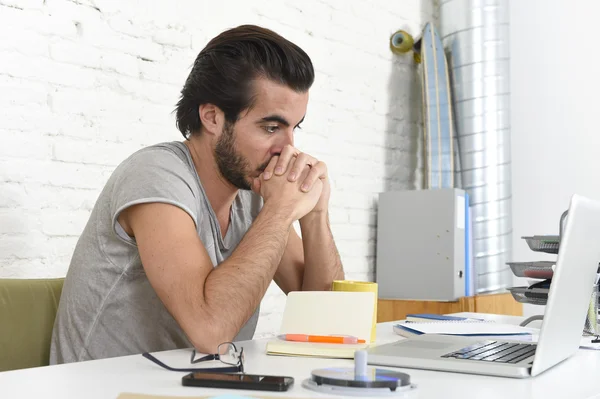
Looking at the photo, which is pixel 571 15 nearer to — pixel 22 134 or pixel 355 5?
pixel 355 5

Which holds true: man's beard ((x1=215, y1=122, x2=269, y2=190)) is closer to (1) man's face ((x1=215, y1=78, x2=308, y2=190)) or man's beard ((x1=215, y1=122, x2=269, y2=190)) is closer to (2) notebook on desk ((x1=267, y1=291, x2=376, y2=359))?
(1) man's face ((x1=215, y1=78, x2=308, y2=190))

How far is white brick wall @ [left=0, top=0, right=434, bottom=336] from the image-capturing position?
2.07 metres

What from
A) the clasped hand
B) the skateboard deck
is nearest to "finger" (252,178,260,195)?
the clasped hand

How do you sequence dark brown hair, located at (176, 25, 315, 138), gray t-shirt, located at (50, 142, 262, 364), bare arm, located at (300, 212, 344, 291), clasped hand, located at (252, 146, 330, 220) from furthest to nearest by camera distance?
1. bare arm, located at (300, 212, 344, 291)
2. dark brown hair, located at (176, 25, 315, 138)
3. clasped hand, located at (252, 146, 330, 220)
4. gray t-shirt, located at (50, 142, 262, 364)

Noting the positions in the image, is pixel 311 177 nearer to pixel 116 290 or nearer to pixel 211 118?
pixel 211 118

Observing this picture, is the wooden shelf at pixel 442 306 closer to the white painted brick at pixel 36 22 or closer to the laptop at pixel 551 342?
the white painted brick at pixel 36 22

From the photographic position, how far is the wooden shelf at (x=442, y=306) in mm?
3113

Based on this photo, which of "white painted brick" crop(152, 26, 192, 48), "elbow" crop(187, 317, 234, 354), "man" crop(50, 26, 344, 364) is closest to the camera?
"elbow" crop(187, 317, 234, 354)

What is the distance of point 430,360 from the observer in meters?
1.01

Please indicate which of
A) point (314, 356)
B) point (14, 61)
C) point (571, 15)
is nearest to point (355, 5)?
point (571, 15)

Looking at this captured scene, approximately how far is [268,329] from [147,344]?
133 cm

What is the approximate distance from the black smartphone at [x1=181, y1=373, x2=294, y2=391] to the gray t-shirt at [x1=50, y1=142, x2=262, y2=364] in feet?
2.01

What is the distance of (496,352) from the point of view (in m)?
1.10

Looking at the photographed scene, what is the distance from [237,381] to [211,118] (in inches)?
40.1
